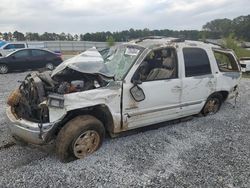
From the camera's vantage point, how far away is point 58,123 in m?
4.06

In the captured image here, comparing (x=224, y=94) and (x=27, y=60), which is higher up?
(x=224, y=94)

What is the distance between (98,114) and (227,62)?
388 cm

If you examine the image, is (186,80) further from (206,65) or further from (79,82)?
(79,82)

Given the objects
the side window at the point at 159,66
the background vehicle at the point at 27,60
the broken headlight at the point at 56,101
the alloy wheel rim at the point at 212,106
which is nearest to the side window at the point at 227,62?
the alloy wheel rim at the point at 212,106

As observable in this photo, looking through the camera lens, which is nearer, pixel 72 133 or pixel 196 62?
pixel 72 133

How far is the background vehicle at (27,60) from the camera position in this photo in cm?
1470

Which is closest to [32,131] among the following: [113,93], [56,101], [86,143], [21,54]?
[56,101]

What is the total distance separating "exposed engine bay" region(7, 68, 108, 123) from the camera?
4.18 meters

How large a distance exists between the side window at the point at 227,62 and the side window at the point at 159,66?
1511 mm

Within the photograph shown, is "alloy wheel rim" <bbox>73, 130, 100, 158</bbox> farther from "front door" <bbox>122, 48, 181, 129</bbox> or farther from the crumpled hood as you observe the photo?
the crumpled hood

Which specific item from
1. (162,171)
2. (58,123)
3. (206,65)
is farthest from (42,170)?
(206,65)

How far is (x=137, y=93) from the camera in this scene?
4.70 m

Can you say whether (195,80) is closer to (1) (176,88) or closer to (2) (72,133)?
(1) (176,88)

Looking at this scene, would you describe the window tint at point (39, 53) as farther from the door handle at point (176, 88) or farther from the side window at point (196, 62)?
the door handle at point (176, 88)
